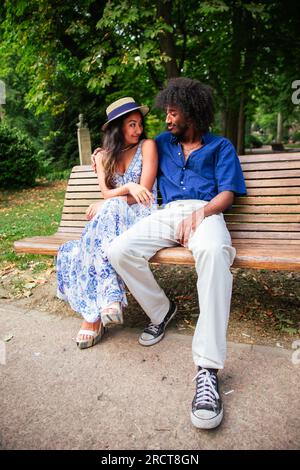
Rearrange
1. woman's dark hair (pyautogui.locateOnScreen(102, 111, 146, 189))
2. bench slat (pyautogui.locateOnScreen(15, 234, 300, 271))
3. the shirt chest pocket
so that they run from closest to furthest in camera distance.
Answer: bench slat (pyautogui.locateOnScreen(15, 234, 300, 271)), the shirt chest pocket, woman's dark hair (pyautogui.locateOnScreen(102, 111, 146, 189))

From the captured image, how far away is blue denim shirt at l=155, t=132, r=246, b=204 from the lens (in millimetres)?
2680

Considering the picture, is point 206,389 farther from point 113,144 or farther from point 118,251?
point 113,144

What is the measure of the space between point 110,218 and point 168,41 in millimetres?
5216

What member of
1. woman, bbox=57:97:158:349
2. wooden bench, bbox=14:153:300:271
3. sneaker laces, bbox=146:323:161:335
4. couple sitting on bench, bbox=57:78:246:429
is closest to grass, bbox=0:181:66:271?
wooden bench, bbox=14:153:300:271

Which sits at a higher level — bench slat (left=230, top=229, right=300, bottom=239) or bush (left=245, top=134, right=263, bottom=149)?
bench slat (left=230, top=229, right=300, bottom=239)

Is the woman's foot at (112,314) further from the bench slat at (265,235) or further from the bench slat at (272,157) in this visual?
the bench slat at (272,157)

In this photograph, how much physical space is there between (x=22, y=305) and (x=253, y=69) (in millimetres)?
7261

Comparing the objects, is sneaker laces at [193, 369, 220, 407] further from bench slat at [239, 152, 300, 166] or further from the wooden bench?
bench slat at [239, 152, 300, 166]

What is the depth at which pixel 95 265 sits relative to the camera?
2.57 m

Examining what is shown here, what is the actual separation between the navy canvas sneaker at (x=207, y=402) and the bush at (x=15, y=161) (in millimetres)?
10062

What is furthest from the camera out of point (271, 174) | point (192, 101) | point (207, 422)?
point (271, 174)

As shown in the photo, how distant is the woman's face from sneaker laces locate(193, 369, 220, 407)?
185 cm

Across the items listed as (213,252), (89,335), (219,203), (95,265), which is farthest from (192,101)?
(89,335)

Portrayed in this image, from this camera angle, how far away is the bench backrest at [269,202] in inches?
115
